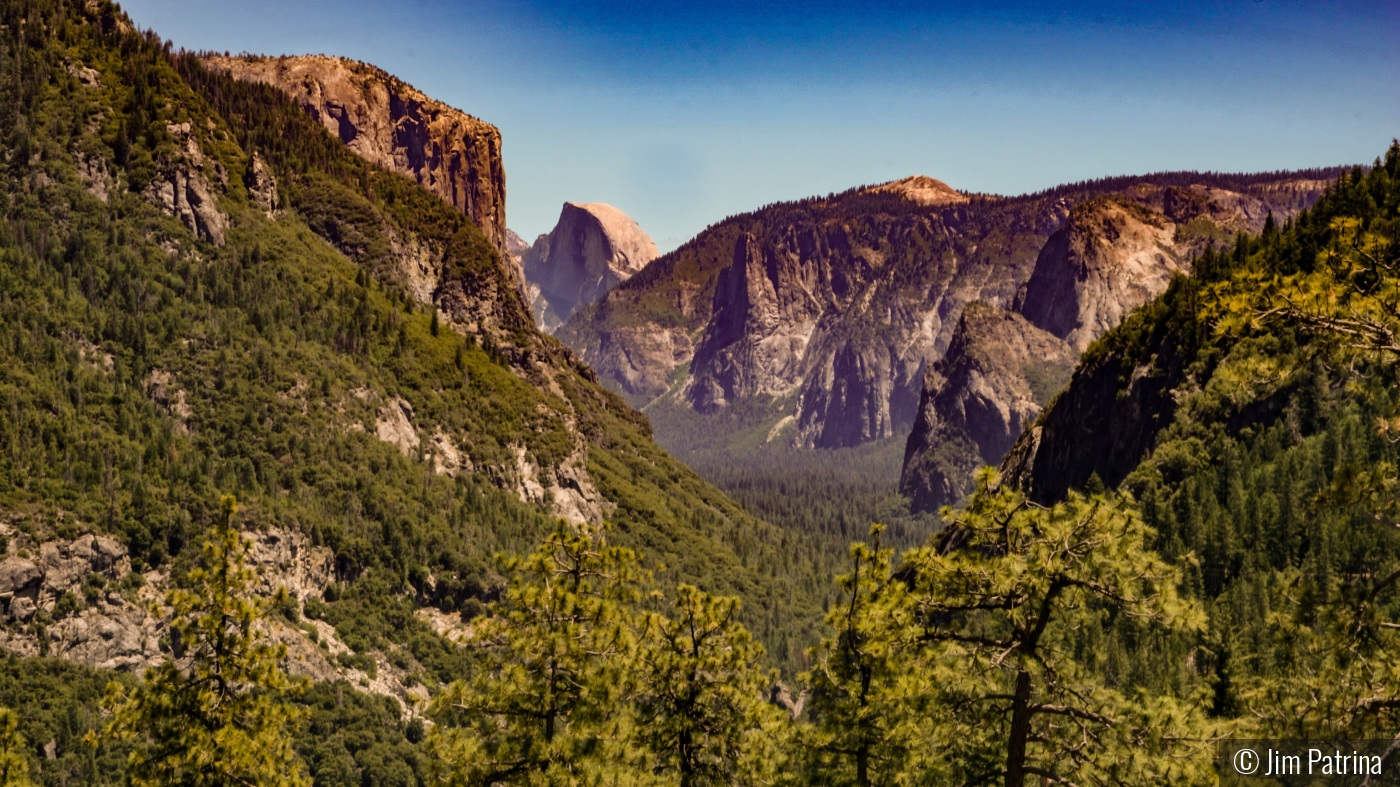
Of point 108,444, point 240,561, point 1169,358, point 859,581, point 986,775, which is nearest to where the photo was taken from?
point 986,775

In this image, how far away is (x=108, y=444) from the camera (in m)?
→ 178

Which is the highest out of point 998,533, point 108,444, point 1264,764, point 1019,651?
point 108,444

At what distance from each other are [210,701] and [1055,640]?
2541cm

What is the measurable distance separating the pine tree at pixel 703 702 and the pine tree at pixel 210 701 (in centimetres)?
1212

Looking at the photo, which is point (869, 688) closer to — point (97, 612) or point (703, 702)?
point (703, 702)

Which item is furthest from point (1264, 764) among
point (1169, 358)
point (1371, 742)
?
point (1169, 358)

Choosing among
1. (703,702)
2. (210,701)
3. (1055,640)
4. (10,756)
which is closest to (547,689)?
(703,702)

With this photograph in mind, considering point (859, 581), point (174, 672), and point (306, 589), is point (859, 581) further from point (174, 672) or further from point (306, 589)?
point (306, 589)

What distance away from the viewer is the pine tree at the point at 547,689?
3194 centimetres

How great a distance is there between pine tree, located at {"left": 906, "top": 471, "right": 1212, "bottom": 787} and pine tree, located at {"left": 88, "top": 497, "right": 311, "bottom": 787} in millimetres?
21435

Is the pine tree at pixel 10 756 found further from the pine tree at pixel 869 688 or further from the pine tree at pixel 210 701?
the pine tree at pixel 869 688

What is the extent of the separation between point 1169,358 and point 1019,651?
513ft

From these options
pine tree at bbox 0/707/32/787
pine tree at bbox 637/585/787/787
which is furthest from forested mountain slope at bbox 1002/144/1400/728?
pine tree at bbox 0/707/32/787

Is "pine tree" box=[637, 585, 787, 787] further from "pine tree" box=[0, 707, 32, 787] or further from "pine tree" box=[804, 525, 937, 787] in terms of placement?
"pine tree" box=[0, 707, 32, 787]
